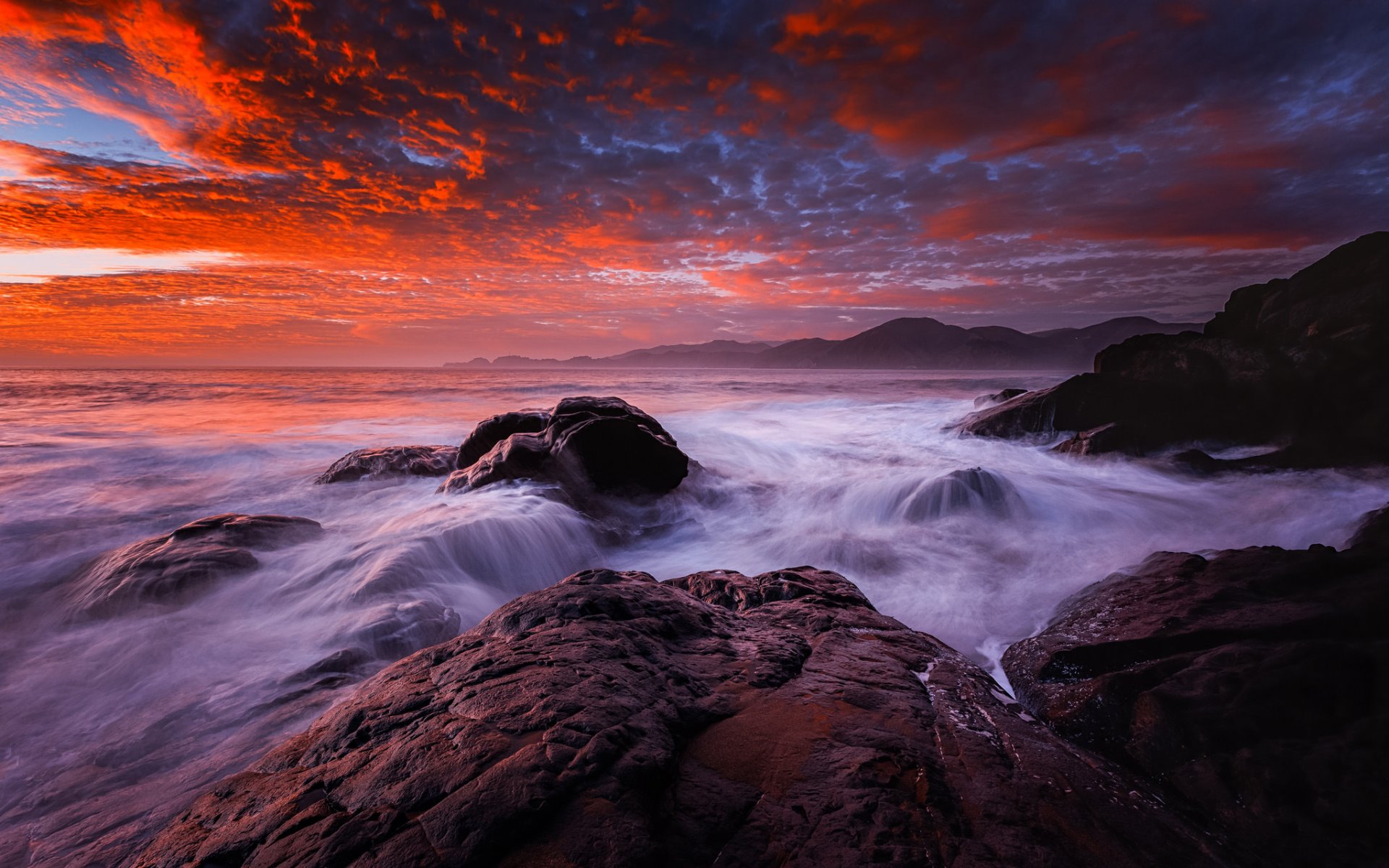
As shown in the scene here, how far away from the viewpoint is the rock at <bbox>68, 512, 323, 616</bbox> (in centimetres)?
565

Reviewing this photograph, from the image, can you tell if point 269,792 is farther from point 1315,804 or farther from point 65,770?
point 1315,804

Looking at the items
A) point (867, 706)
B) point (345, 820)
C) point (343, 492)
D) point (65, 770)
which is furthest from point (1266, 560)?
point (343, 492)

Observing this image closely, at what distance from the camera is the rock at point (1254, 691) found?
2436 mm

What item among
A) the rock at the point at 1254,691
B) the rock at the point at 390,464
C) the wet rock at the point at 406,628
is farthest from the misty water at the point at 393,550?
the rock at the point at 1254,691

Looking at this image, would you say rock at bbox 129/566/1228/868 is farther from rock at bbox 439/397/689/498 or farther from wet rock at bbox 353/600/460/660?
rock at bbox 439/397/689/498

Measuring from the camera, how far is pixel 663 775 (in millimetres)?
2002

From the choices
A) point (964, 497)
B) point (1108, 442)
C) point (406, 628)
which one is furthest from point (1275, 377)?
point (406, 628)

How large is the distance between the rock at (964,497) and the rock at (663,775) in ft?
20.1

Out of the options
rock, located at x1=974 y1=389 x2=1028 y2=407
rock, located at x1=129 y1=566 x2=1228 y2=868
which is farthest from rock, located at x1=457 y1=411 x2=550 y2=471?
rock, located at x1=974 y1=389 x2=1028 y2=407

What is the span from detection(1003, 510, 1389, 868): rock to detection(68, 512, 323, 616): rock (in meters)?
8.05

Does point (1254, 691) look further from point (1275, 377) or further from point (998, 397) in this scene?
point (998, 397)

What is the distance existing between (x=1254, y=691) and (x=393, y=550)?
Result: 24.7ft

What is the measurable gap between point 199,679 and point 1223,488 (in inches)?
552

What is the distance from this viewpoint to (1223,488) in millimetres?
9234
